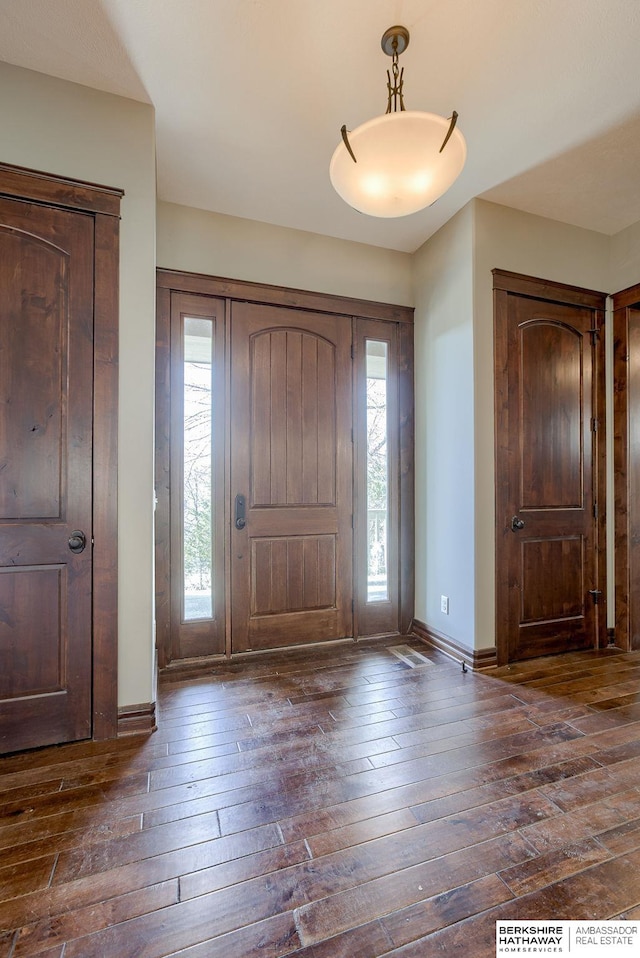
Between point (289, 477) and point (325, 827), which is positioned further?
point (289, 477)

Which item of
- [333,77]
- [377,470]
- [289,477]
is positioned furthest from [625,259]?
[289,477]

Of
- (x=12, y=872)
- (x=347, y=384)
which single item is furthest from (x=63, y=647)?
(x=347, y=384)

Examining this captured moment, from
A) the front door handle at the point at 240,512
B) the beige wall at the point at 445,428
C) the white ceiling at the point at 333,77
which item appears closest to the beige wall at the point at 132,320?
the white ceiling at the point at 333,77

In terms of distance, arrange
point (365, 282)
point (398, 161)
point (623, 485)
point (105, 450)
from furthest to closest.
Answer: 1. point (365, 282)
2. point (623, 485)
3. point (105, 450)
4. point (398, 161)

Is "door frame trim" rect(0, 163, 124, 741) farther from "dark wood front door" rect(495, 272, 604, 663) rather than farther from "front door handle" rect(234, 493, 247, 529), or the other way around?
"dark wood front door" rect(495, 272, 604, 663)

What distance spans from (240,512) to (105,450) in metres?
1.12

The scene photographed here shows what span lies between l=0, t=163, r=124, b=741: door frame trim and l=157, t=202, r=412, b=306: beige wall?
768 millimetres

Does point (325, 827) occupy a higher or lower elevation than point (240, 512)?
lower

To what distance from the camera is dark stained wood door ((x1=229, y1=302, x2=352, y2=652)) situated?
307cm

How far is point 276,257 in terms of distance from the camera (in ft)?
10.4

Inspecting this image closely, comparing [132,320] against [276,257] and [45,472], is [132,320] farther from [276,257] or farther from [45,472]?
[276,257]

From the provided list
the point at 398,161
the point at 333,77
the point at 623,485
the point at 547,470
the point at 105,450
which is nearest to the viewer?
the point at 398,161

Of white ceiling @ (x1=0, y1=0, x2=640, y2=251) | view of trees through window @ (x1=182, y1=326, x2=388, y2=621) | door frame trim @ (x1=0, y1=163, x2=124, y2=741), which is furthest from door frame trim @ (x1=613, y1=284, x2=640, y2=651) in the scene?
door frame trim @ (x1=0, y1=163, x2=124, y2=741)

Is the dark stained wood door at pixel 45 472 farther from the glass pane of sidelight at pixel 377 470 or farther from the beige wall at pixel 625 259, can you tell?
the beige wall at pixel 625 259
